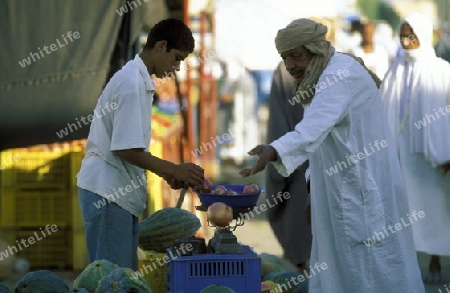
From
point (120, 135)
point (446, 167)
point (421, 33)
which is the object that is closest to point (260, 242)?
point (446, 167)

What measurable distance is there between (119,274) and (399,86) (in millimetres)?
4861

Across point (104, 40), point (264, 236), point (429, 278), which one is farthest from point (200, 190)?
point (264, 236)

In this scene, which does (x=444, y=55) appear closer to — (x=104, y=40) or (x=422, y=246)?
(x=422, y=246)

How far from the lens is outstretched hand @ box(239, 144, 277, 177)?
4.42m

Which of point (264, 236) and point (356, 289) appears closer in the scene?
point (356, 289)

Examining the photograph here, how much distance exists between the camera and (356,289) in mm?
4918

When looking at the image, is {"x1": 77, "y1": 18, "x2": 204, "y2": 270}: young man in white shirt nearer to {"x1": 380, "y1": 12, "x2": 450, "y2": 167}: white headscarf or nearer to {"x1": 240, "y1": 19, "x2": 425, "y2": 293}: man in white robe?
{"x1": 240, "y1": 19, "x2": 425, "y2": 293}: man in white robe

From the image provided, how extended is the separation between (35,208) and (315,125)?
484cm


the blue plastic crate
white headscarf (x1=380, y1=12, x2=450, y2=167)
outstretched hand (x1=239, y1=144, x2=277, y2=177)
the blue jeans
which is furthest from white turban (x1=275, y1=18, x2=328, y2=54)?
white headscarf (x1=380, y1=12, x2=450, y2=167)

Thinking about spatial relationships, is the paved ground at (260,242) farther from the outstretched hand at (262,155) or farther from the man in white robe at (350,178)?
the outstretched hand at (262,155)

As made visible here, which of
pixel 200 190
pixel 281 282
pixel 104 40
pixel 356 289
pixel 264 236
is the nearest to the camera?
pixel 356 289

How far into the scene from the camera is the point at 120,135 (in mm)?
5145

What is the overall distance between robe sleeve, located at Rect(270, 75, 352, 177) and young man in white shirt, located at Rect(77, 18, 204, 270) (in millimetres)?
807

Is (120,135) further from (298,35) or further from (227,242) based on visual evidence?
(298,35)
